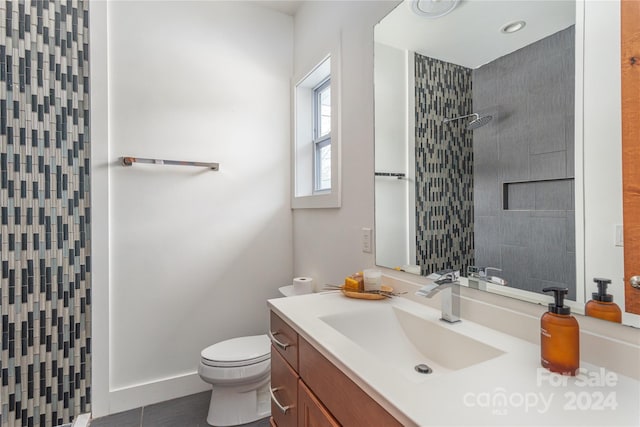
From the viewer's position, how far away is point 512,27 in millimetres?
965

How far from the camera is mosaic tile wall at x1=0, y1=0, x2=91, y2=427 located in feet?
5.50

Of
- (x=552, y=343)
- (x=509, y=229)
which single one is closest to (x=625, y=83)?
(x=509, y=229)

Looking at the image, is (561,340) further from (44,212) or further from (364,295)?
(44,212)

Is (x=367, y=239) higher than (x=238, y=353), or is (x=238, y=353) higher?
(x=367, y=239)

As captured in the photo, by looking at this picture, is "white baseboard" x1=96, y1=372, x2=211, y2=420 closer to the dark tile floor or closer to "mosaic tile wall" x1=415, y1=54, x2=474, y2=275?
the dark tile floor

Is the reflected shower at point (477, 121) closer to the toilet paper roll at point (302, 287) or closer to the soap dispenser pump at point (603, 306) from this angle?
the soap dispenser pump at point (603, 306)

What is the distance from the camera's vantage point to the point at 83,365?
182 cm

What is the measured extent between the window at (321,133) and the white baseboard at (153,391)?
4.86 ft

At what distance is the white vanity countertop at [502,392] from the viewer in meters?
0.55

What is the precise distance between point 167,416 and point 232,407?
1.36 ft

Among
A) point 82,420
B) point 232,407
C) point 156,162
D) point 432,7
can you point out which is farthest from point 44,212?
point 432,7

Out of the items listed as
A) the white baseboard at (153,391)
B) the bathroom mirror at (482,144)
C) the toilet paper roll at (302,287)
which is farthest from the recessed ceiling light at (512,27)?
the white baseboard at (153,391)

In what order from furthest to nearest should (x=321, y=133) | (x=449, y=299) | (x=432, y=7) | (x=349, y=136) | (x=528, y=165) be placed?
(x=321, y=133)
(x=349, y=136)
(x=432, y=7)
(x=449, y=299)
(x=528, y=165)

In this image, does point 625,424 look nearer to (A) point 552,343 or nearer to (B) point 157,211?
(A) point 552,343
